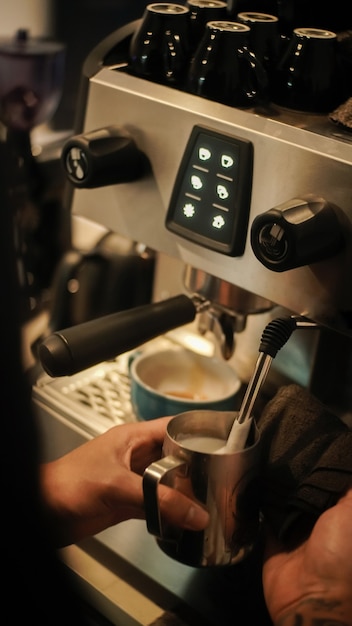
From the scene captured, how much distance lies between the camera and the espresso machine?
1.76 ft

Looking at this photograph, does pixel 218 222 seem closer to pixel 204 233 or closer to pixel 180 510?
pixel 204 233

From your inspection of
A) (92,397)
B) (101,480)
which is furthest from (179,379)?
(101,480)

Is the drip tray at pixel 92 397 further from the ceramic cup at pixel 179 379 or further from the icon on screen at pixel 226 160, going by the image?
the icon on screen at pixel 226 160

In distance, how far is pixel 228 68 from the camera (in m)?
0.58

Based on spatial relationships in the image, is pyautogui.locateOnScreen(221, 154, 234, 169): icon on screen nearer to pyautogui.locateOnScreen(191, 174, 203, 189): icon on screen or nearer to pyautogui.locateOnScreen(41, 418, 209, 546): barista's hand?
pyautogui.locateOnScreen(191, 174, 203, 189): icon on screen

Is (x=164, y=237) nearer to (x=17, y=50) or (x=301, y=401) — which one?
(x=301, y=401)

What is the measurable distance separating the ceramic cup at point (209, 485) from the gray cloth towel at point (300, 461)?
20mm

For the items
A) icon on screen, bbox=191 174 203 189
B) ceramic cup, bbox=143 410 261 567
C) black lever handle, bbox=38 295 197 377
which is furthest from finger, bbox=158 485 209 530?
icon on screen, bbox=191 174 203 189

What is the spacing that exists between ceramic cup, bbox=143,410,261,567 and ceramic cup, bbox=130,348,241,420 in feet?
0.35

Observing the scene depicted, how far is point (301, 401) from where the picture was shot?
58 cm

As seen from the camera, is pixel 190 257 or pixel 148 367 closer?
pixel 190 257

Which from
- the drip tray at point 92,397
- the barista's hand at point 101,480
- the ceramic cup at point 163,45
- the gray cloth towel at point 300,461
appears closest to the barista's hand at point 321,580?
the gray cloth towel at point 300,461

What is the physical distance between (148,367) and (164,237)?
14cm

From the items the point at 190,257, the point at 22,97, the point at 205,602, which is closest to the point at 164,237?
the point at 190,257
